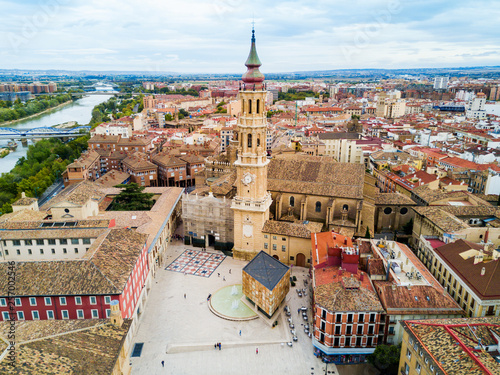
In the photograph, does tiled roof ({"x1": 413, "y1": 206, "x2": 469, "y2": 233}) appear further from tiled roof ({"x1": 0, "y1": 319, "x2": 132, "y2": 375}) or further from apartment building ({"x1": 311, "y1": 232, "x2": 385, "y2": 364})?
tiled roof ({"x1": 0, "y1": 319, "x2": 132, "y2": 375})

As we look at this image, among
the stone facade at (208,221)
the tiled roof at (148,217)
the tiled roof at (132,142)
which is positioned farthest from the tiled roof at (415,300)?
the tiled roof at (132,142)

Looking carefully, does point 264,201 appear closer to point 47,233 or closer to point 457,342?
point 47,233

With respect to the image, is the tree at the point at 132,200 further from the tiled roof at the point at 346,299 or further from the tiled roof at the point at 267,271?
the tiled roof at the point at 346,299

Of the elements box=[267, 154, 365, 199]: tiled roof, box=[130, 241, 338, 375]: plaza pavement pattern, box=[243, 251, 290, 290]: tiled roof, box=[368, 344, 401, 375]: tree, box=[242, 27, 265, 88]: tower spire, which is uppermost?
box=[242, 27, 265, 88]: tower spire

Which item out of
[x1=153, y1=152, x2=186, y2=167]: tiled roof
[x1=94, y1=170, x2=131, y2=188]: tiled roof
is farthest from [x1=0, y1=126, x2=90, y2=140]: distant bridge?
[x1=94, y1=170, x2=131, y2=188]: tiled roof

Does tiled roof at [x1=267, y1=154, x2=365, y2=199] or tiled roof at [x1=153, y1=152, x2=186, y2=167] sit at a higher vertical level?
tiled roof at [x1=267, y1=154, x2=365, y2=199]

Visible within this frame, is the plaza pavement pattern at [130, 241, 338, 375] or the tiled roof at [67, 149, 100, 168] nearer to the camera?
the plaza pavement pattern at [130, 241, 338, 375]
